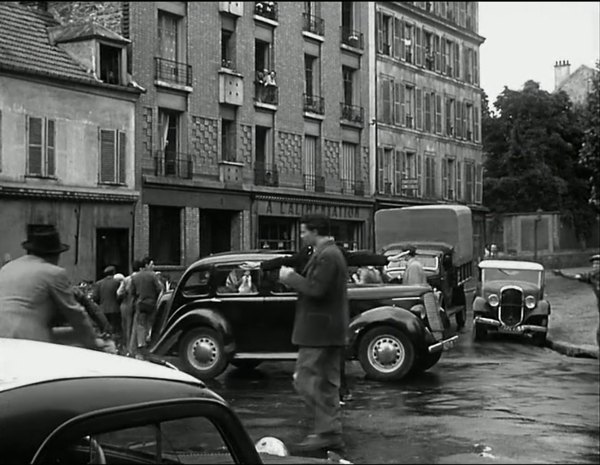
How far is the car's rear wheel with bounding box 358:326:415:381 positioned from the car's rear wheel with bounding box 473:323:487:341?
25.5ft

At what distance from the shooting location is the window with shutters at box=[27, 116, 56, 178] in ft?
81.4

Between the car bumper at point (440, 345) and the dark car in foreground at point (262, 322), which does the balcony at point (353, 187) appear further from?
the dark car in foreground at point (262, 322)

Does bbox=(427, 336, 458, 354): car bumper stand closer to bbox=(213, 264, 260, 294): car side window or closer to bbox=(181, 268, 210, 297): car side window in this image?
bbox=(213, 264, 260, 294): car side window

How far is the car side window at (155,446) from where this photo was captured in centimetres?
253

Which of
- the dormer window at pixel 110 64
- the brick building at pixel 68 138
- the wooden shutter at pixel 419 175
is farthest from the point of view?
the wooden shutter at pixel 419 175

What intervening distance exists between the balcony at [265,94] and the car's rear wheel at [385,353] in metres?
22.1

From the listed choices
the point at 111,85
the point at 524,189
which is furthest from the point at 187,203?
the point at 524,189

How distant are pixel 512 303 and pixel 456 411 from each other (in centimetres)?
1025

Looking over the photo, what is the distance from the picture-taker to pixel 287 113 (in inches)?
1417

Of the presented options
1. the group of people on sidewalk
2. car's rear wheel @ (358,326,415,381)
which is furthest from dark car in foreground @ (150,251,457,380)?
the group of people on sidewalk

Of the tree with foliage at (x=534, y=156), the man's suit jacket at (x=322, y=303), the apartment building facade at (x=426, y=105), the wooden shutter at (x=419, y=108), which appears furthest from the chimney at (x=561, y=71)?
the man's suit jacket at (x=322, y=303)

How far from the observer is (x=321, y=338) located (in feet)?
26.3

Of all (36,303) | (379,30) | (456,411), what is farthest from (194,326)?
(379,30)

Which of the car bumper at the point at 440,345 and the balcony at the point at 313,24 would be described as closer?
the car bumper at the point at 440,345
